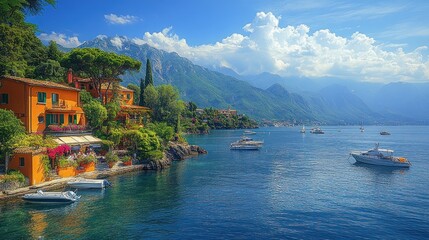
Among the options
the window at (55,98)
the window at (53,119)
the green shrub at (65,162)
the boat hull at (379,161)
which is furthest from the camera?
the boat hull at (379,161)

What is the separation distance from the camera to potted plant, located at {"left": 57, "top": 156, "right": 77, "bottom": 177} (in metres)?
37.4

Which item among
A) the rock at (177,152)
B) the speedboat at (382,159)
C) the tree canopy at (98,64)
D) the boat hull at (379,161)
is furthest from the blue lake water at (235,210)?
the tree canopy at (98,64)

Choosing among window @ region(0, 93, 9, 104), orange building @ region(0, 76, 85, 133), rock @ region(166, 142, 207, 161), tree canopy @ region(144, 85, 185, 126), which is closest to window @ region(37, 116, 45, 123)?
orange building @ region(0, 76, 85, 133)

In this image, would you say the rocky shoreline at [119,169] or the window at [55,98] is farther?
the window at [55,98]

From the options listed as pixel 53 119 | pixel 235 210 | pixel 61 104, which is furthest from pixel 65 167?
pixel 235 210

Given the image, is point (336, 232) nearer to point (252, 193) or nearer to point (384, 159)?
point (252, 193)

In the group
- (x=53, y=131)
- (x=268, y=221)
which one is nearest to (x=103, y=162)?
(x=53, y=131)

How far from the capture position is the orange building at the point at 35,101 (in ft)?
128

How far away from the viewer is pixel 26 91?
38.8 m

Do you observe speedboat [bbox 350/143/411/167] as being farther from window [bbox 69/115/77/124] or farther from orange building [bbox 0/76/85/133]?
orange building [bbox 0/76/85/133]

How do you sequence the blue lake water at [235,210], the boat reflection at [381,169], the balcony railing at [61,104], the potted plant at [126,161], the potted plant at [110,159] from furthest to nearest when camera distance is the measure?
the boat reflection at [381,169] < the potted plant at [126,161] < the potted plant at [110,159] < the balcony railing at [61,104] < the blue lake water at [235,210]

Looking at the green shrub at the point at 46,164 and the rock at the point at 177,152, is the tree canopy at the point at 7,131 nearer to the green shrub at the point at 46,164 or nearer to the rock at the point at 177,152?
the green shrub at the point at 46,164

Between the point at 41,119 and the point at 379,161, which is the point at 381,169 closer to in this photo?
the point at 379,161

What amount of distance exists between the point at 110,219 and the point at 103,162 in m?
22.2
